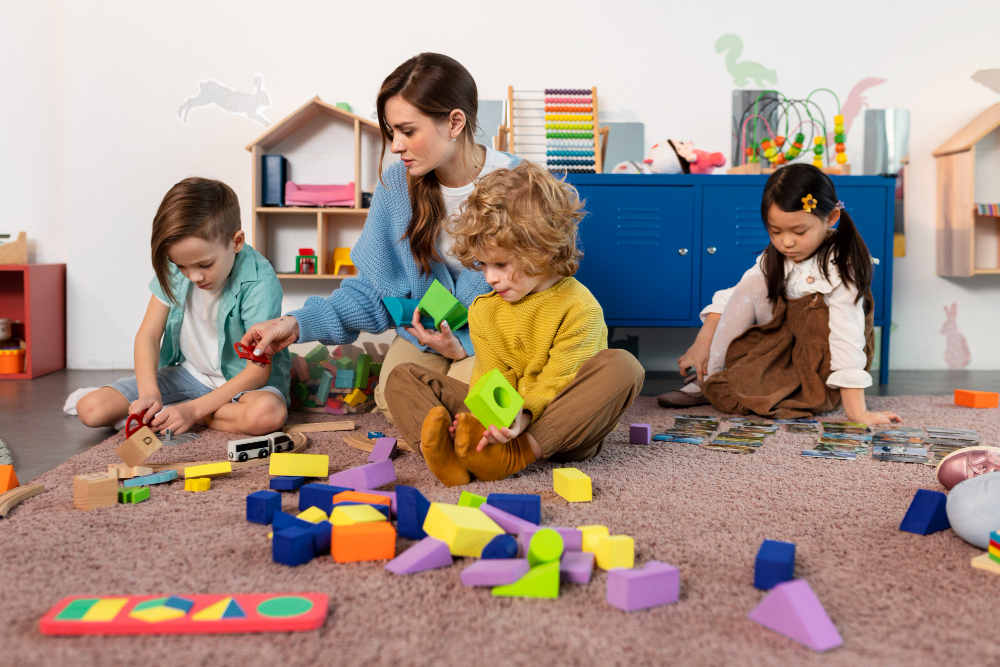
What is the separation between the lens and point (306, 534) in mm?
856

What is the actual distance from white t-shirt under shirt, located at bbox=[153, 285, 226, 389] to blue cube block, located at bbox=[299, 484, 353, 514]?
2.49 feet

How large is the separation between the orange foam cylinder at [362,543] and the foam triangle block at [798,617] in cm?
40

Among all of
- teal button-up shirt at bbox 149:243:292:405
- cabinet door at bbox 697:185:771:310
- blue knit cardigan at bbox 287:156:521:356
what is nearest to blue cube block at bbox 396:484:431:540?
blue knit cardigan at bbox 287:156:521:356

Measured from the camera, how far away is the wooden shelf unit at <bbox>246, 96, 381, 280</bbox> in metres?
2.61

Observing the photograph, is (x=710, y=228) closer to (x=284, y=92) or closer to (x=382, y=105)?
(x=382, y=105)

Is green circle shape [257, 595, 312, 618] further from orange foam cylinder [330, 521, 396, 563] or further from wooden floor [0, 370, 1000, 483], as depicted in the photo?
wooden floor [0, 370, 1000, 483]

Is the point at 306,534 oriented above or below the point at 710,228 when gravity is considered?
below

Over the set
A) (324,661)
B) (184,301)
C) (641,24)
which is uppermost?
(641,24)

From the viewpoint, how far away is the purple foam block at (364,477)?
113 cm

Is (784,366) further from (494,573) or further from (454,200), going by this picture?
(494,573)

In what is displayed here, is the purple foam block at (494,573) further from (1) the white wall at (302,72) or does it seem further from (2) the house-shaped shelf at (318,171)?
(1) the white wall at (302,72)

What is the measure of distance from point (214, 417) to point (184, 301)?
0.29 metres

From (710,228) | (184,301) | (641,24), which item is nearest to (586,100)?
(641,24)

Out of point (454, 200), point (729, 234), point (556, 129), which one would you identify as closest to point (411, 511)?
point (454, 200)
